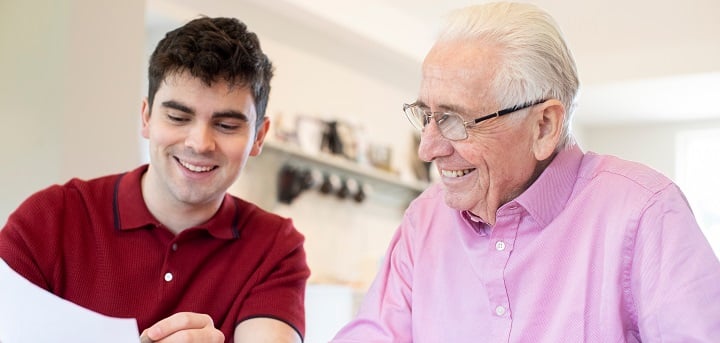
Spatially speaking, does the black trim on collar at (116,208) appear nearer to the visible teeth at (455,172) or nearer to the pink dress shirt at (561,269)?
the pink dress shirt at (561,269)

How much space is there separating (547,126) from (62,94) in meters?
1.49

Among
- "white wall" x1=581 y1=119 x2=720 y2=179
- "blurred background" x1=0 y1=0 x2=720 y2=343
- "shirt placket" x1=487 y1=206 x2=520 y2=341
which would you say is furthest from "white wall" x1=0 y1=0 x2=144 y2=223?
"white wall" x1=581 y1=119 x2=720 y2=179

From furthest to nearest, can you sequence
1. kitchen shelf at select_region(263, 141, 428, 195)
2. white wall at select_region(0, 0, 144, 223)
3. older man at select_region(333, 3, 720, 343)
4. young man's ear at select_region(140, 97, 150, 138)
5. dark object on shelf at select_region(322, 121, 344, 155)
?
dark object on shelf at select_region(322, 121, 344, 155) → kitchen shelf at select_region(263, 141, 428, 195) → white wall at select_region(0, 0, 144, 223) → young man's ear at select_region(140, 97, 150, 138) → older man at select_region(333, 3, 720, 343)

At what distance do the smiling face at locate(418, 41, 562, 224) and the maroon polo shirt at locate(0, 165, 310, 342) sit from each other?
46 centimetres

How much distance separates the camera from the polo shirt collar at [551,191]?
1.42 metres

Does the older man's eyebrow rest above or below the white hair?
below

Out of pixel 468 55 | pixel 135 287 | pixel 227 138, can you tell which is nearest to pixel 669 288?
pixel 468 55

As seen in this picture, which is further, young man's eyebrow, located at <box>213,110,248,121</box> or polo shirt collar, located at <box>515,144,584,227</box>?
young man's eyebrow, located at <box>213,110,248,121</box>

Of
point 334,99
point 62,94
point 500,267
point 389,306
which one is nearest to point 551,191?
point 500,267

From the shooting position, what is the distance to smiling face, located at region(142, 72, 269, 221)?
160 cm

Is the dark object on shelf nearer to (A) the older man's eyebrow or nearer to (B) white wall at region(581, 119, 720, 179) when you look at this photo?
(B) white wall at region(581, 119, 720, 179)

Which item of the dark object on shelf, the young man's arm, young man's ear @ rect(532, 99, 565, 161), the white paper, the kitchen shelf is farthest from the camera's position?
the dark object on shelf

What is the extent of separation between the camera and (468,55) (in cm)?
142

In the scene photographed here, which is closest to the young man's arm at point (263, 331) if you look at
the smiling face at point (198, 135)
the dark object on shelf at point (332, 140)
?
the smiling face at point (198, 135)
